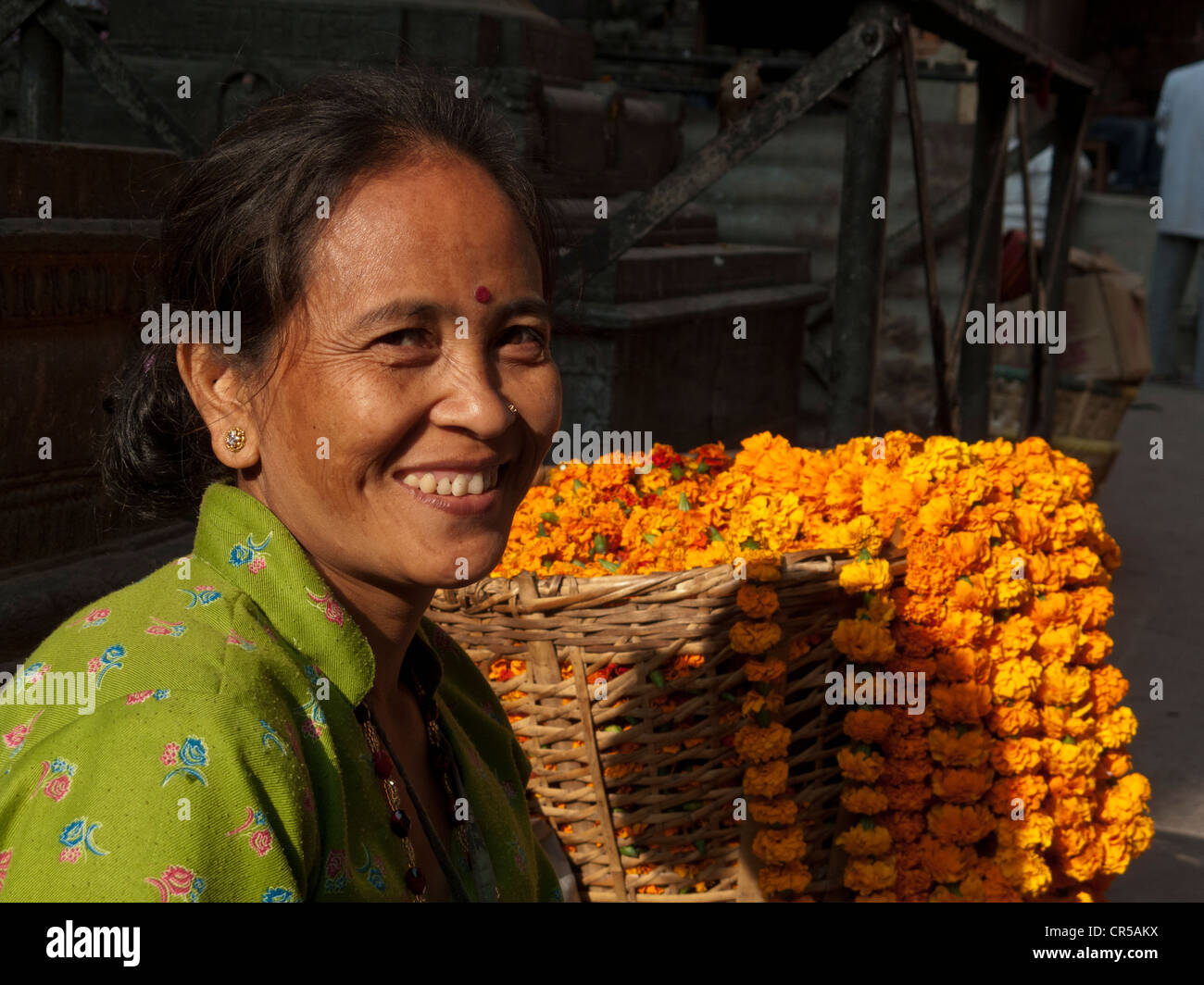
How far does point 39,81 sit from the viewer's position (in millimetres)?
3875

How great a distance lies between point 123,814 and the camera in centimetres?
92

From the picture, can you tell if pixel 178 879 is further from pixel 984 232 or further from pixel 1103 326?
pixel 1103 326

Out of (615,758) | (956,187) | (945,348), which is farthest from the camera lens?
(956,187)

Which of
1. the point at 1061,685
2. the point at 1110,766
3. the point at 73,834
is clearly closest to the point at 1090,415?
the point at 1110,766

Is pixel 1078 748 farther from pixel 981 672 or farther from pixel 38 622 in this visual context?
pixel 38 622

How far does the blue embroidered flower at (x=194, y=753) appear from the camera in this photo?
37.3 inches

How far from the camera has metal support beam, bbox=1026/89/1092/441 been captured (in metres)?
5.88

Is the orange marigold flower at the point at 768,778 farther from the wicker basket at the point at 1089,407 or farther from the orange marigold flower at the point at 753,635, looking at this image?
the wicker basket at the point at 1089,407

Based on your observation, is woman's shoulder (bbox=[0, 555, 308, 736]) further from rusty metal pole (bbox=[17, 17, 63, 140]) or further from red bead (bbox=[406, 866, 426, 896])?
rusty metal pole (bbox=[17, 17, 63, 140])

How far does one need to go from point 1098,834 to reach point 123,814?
1.89 metres

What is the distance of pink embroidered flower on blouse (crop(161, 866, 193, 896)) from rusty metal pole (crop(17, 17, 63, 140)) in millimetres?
3481

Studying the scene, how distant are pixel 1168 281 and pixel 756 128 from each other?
27.6 ft

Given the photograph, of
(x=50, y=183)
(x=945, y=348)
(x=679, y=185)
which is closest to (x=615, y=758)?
(x=50, y=183)

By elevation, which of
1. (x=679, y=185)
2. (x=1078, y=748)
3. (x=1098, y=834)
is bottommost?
(x=1098, y=834)
